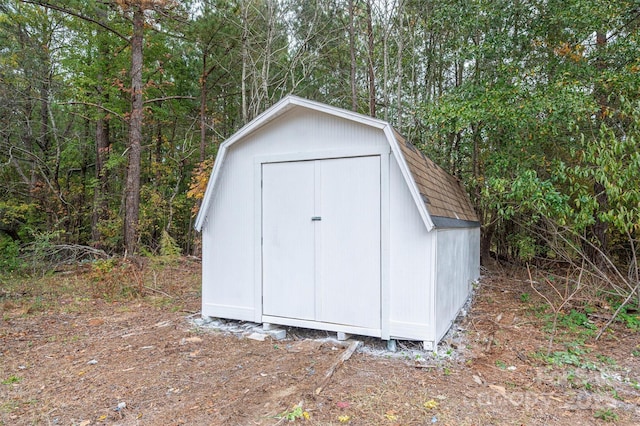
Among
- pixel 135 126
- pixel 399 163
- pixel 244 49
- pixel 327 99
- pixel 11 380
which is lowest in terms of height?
pixel 11 380

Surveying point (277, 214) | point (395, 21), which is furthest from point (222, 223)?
point (395, 21)

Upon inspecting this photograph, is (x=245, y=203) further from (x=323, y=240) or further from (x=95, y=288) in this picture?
(x=95, y=288)

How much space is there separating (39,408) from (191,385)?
3.71 ft

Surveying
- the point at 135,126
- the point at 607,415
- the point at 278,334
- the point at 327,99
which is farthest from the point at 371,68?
the point at 607,415

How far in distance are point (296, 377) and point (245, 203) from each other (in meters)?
2.33

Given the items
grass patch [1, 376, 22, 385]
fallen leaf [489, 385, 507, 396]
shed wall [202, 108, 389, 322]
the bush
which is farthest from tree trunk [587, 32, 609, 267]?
the bush

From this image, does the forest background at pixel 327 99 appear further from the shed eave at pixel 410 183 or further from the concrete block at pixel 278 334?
the concrete block at pixel 278 334

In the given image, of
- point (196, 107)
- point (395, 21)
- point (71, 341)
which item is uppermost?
point (395, 21)

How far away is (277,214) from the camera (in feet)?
15.0

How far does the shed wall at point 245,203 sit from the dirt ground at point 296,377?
46 cm

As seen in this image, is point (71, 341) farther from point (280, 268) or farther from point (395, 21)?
point (395, 21)

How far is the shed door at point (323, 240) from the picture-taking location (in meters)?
4.11

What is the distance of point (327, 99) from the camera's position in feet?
43.7

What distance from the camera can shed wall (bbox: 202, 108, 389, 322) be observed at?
4.34 metres
